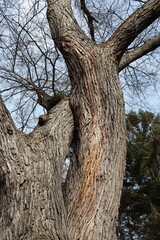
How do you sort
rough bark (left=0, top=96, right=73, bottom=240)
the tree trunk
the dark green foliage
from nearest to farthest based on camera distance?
1. rough bark (left=0, top=96, right=73, bottom=240)
2. the tree trunk
3. the dark green foliage

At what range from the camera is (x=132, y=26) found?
403 centimetres

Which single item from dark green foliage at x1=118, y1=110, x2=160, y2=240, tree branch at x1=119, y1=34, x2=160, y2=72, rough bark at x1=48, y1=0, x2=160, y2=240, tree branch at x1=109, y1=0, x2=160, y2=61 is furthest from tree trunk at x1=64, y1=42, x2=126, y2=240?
dark green foliage at x1=118, y1=110, x2=160, y2=240

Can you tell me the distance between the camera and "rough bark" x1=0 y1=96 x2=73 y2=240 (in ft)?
7.84

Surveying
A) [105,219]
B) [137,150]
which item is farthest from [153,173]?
[105,219]

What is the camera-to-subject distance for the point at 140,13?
411cm

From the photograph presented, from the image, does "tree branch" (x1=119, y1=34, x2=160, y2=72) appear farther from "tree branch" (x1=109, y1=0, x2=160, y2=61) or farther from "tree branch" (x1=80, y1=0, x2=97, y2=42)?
"tree branch" (x1=80, y1=0, x2=97, y2=42)

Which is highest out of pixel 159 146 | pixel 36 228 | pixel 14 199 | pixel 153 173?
pixel 159 146

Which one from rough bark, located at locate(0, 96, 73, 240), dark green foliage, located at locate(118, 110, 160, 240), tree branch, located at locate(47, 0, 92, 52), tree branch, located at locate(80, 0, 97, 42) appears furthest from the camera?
dark green foliage, located at locate(118, 110, 160, 240)

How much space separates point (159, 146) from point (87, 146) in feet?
33.2

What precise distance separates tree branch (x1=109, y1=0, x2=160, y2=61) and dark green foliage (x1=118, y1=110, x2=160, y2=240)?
353 inches

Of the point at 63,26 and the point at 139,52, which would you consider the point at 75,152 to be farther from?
the point at 139,52

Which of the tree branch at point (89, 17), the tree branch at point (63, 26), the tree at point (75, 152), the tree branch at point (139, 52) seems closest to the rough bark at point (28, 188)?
the tree at point (75, 152)

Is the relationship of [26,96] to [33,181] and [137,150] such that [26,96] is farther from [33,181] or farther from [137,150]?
[137,150]

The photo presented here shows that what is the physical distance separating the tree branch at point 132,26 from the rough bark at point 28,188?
158 cm
